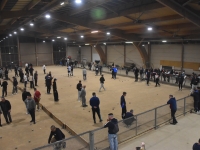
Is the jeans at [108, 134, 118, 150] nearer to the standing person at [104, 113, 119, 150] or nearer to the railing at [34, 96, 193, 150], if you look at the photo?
the standing person at [104, 113, 119, 150]

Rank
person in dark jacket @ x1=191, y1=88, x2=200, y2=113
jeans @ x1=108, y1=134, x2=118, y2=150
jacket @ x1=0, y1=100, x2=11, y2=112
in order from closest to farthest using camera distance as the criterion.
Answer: jeans @ x1=108, y1=134, x2=118, y2=150
jacket @ x1=0, y1=100, x2=11, y2=112
person in dark jacket @ x1=191, y1=88, x2=200, y2=113

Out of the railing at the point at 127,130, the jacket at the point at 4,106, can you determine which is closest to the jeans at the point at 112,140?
the railing at the point at 127,130

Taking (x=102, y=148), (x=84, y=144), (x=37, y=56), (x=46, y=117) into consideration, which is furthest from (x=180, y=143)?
(x=37, y=56)

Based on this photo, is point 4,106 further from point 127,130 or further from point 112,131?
point 127,130

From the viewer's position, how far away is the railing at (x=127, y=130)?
626 cm

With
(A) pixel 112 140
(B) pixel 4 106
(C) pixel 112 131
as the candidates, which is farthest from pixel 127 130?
(B) pixel 4 106

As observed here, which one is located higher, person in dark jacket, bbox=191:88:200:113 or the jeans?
person in dark jacket, bbox=191:88:200:113

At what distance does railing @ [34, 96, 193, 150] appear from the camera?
20.5ft

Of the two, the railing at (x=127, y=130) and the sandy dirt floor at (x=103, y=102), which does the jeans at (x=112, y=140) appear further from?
the sandy dirt floor at (x=103, y=102)

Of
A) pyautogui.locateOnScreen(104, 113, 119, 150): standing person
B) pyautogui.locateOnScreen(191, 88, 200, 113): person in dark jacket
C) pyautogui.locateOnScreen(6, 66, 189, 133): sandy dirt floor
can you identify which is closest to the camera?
pyautogui.locateOnScreen(104, 113, 119, 150): standing person

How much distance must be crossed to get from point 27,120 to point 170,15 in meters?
13.2

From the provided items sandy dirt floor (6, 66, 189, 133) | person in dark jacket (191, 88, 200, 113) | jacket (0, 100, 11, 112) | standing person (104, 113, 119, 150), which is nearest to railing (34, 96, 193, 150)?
standing person (104, 113, 119, 150)

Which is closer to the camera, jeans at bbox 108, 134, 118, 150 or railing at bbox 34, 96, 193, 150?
railing at bbox 34, 96, 193, 150

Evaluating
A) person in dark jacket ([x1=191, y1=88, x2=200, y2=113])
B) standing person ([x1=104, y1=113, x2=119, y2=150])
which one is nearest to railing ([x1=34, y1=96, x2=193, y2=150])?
standing person ([x1=104, y1=113, x2=119, y2=150])
